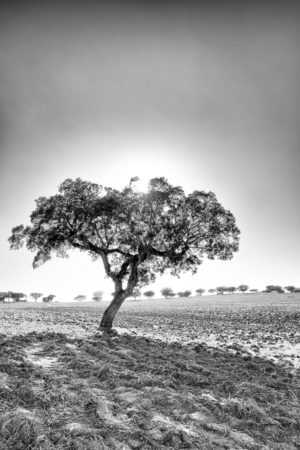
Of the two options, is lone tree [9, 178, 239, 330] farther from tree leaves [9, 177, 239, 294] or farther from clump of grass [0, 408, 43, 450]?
clump of grass [0, 408, 43, 450]

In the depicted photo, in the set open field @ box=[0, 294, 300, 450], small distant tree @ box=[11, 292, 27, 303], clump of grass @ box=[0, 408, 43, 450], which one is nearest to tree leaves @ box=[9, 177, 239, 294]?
open field @ box=[0, 294, 300, 450]

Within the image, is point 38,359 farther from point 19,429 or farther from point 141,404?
point 19,429

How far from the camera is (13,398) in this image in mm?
5492

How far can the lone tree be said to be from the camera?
20406mm

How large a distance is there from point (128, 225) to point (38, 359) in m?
12.9

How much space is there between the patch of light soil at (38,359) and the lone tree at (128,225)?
9.78 meters

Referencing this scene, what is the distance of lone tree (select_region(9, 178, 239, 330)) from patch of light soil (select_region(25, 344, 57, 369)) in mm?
9781

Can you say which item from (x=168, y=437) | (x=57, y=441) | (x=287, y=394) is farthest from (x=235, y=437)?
(x=287, y=394)

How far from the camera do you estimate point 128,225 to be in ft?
69.4

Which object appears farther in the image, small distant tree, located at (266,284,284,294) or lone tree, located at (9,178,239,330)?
small distant tree, located at (266,284,284,294)

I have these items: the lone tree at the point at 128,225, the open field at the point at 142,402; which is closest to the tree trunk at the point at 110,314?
the lone tree at the point at 128,225

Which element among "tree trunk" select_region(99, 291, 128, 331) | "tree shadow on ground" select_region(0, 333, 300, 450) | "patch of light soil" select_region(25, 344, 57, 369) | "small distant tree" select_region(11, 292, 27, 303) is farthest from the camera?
"small distant tree" select_region(11, 292, 27, 303)

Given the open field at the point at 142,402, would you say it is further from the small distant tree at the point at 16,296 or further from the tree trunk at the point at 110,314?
the small distant tree at the point at 16,296

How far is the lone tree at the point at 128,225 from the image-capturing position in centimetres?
2041
